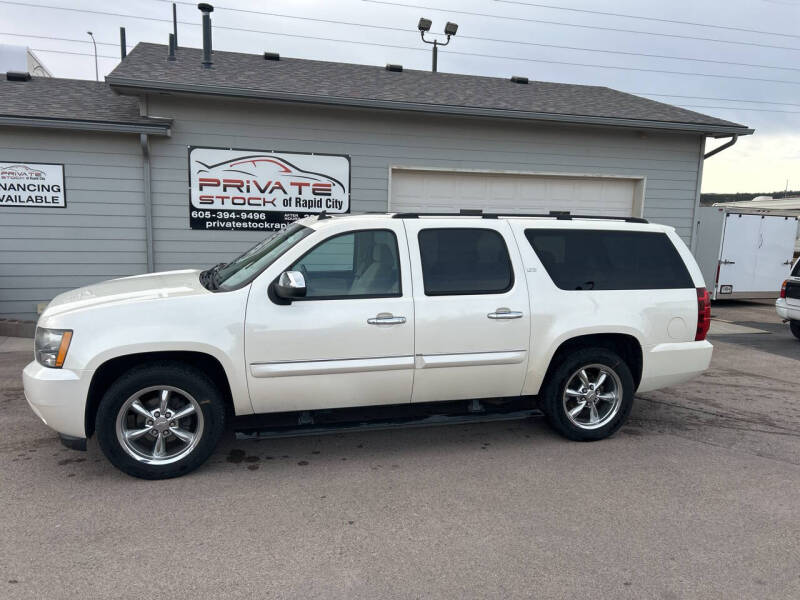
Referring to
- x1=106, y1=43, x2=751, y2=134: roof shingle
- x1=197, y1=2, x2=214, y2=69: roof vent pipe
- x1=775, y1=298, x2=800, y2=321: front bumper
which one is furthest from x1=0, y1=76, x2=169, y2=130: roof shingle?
x1=775, y1=298, x2=800, y2=321: front bumper

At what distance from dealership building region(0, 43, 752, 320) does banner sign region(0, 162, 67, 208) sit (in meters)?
0.02

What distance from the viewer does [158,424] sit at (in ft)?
13.1

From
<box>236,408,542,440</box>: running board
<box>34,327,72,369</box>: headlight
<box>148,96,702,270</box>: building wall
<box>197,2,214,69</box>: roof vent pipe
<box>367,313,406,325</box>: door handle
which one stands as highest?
<box>197,2,214,69</box>: roof vent pipe

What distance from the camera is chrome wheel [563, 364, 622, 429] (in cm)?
490

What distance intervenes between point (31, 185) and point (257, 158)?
10.8ft

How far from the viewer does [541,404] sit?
16.2ft

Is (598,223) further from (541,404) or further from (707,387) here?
(707,387)

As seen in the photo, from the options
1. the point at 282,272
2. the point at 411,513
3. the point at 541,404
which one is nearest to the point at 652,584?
the point at 411,513

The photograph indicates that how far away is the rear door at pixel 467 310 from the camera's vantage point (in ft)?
14.5

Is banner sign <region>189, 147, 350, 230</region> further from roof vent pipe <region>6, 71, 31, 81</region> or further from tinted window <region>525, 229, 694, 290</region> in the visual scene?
tinted window <region>525, 229, 694, 290</region>

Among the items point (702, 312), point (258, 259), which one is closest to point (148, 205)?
point (258, 259)

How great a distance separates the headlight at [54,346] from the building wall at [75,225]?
5485 millimetres

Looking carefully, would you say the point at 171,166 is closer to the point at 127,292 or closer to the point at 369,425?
the point at 127,292

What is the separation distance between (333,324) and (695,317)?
3165 mm
